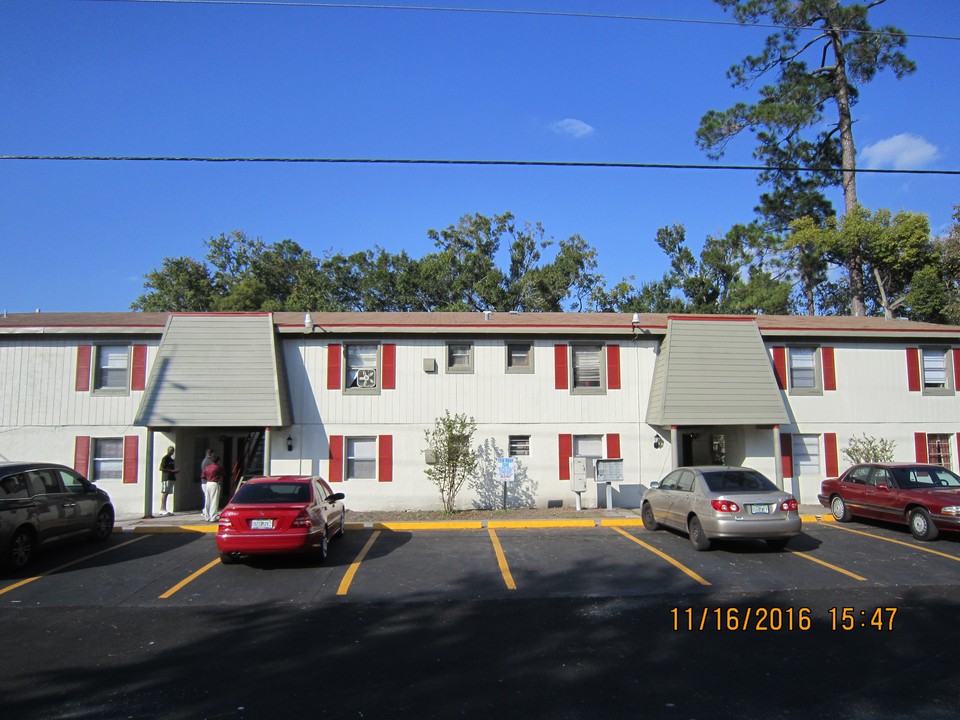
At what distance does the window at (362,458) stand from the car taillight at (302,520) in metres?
7.70

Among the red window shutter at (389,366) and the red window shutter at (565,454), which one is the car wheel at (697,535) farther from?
the red window shutter at (389,366)

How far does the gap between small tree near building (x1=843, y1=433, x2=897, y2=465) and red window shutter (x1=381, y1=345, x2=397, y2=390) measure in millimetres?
13438

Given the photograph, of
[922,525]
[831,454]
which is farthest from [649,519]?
[831,454]

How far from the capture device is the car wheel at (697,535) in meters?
11.2

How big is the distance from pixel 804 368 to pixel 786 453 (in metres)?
2.75

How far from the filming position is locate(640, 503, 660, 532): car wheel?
533 inches

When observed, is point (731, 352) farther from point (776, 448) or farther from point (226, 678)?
point (226, 678)

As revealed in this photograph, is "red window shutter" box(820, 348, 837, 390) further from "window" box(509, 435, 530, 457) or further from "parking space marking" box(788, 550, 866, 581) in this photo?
"parking space marking" box(788, 550, 866, 581)

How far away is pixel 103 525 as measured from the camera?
12.8 metres

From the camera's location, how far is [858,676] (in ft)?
19.1

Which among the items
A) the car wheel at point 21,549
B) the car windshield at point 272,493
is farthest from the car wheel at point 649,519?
the car wheel at point 21,549

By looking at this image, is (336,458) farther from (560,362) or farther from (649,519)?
(649,519)

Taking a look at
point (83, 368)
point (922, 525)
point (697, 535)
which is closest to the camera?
point (697, 535)

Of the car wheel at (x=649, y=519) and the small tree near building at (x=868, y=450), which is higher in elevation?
the small tree near building at (x=868, y=450)
